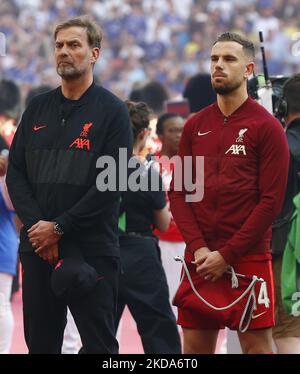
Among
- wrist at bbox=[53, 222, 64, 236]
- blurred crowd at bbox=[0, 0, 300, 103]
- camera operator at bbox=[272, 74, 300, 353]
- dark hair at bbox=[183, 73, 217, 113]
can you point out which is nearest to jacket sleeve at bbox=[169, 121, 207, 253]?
wrist at bbox=[53, 222, 64, 236]

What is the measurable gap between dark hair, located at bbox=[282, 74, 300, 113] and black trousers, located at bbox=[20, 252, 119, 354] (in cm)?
165

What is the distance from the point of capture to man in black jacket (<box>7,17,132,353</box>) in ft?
21.3

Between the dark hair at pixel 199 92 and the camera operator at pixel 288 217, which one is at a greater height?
the dark hair at pixel 199 92

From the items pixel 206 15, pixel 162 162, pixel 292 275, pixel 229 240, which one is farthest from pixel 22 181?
pixel 206 15

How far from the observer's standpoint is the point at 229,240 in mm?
6379

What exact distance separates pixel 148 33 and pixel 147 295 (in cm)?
2050

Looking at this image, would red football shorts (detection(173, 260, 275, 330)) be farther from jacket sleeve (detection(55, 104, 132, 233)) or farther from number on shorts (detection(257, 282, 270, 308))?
jacket sleeve (detection(55, 104, 132, 233))

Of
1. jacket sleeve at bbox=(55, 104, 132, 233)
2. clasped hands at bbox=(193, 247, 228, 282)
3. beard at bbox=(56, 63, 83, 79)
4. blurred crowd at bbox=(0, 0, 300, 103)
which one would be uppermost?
blurred crowd at bbox=(0, 0, 300, 103)

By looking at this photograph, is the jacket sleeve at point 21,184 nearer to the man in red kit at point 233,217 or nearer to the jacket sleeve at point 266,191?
the man in red kit at point 233,217

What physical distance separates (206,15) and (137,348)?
19511 millimetres

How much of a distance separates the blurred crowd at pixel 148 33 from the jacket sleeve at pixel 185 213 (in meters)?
19.0

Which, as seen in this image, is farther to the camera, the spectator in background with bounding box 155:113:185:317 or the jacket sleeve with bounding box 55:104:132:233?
the spectator in background with bounding box 155:113:185:317

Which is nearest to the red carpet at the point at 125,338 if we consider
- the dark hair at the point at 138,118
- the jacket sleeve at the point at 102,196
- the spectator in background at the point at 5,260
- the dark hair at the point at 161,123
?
the spectator in background at the point at 5,260

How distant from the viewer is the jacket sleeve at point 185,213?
647 centimetres
